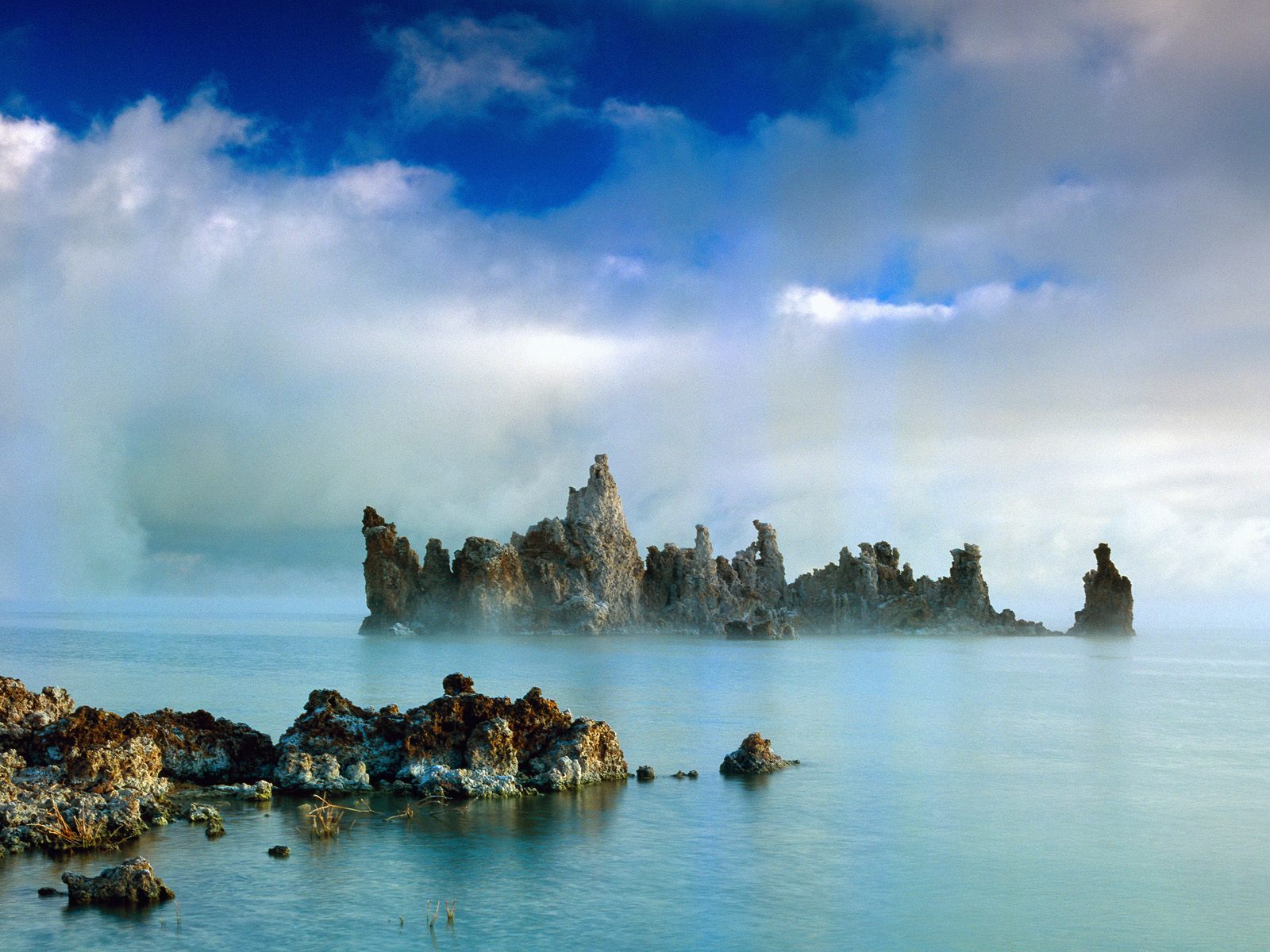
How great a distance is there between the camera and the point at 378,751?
90.5 ft

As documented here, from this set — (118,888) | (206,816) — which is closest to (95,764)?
(206,816)

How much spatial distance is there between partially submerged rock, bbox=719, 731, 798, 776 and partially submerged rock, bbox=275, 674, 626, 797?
154 inches

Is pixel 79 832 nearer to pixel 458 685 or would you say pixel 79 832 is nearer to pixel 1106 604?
pixel 458 685

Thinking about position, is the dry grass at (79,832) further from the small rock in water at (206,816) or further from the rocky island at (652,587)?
the rocky island at (652,587)

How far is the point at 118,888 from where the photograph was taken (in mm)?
17672

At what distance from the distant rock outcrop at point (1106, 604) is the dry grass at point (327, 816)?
131721 millimetres

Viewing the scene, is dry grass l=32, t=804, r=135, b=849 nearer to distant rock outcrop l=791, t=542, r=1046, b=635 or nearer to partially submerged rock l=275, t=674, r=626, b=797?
partially submerged rock l=275, t=674, r=626, b=797

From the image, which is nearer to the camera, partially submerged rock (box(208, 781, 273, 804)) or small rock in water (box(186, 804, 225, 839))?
small rock in water (box(186, 804, 225, 839))

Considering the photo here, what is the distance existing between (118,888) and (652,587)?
400 feet

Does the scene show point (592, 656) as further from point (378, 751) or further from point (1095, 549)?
point (1095, 549)

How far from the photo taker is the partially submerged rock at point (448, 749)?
87.1ft

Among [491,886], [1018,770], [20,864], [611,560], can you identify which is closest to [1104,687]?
[1018,770]

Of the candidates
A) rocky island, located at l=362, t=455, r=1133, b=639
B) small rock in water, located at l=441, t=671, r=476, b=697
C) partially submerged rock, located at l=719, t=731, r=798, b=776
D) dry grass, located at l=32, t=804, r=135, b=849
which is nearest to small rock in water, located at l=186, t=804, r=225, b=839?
dry grass, located at l=32, t=804, r=135, b=849

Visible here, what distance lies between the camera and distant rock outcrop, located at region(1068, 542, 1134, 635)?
14138 centimetres
